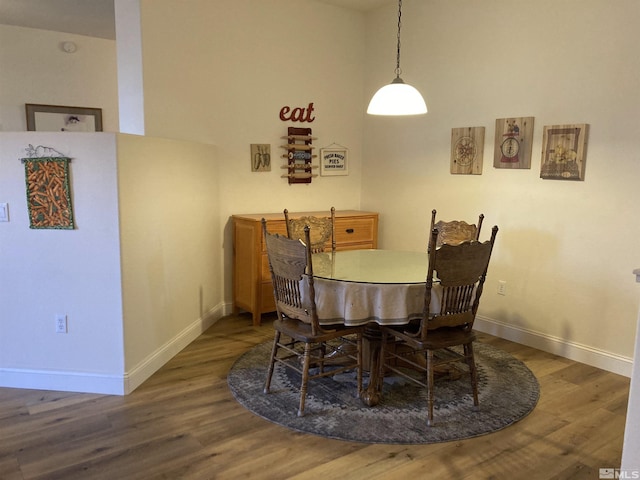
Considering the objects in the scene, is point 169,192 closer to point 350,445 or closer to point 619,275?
point 350,445

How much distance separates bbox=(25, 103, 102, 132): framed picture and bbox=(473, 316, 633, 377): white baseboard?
487 cm

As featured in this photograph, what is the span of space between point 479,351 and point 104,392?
8.71 ft

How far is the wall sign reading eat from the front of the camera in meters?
4.71

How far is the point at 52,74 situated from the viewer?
17.9ft

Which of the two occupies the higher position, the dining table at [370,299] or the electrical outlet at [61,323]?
the dining table at [370,299]

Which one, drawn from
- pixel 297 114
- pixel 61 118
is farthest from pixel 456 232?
pixel 61 118

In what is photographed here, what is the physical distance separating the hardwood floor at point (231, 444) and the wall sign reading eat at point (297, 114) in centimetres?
269

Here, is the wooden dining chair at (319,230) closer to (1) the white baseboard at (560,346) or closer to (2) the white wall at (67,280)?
(2) the white wall at (67,280)

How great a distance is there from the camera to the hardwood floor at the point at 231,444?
7.28 ft

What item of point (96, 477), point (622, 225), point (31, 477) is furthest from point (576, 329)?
point (31, 477)

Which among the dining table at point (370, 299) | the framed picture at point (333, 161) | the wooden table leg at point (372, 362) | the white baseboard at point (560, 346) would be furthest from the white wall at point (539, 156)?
the wooden table leg at point (372, 362)

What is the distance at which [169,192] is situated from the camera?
3.41m

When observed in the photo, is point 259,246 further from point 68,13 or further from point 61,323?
point 68,13

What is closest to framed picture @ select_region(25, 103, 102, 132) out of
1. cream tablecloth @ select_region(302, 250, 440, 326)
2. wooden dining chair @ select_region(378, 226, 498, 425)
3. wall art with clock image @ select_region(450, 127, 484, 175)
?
wall art with clock image @ select_region(450, 127, 484, 175)
